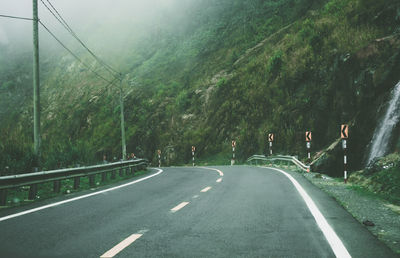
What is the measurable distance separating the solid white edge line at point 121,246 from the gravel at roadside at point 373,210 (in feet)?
11.2

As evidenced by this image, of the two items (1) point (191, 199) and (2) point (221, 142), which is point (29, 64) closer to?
(2) point (221, 142)

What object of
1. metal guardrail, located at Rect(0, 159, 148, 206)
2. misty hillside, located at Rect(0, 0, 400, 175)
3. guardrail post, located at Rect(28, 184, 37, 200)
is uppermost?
misty hillside, located at Rect(0, 0, 400, 175)

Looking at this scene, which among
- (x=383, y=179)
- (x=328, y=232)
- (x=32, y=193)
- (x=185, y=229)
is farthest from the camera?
(x=383, y=179)

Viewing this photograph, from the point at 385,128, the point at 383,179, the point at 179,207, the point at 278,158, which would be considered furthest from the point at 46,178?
the point at 278,158

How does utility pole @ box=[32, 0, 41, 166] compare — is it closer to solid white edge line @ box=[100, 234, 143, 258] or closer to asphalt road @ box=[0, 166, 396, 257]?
asphalt road @ box=[0, 166, 396, 257]

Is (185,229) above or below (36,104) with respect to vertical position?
below

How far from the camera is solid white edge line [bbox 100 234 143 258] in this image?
473 centimetres

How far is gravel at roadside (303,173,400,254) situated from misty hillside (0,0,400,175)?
4607mm

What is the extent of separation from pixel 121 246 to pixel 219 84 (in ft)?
127

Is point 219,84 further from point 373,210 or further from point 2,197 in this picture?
point 373,210

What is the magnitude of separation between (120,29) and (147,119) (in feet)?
150

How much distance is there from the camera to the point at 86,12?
103688 mm

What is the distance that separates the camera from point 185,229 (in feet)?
20.1

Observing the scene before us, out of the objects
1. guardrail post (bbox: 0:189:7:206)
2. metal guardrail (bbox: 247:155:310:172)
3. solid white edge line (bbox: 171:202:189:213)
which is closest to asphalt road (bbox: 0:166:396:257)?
solid white edge line (bbox: 171:202:189:213)
